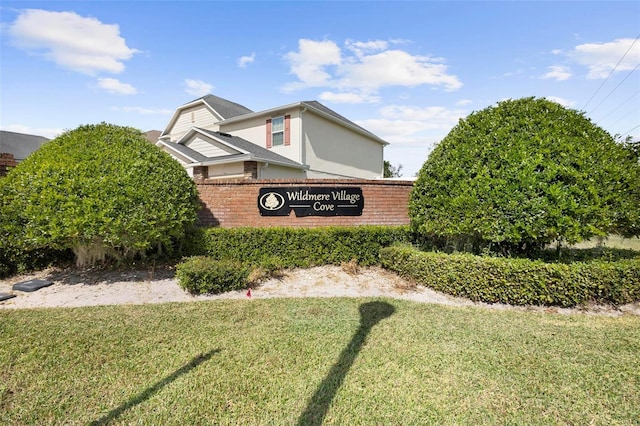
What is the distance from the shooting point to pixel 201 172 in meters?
13.9

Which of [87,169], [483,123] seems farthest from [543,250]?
[87,169]

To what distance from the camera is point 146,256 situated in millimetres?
7281

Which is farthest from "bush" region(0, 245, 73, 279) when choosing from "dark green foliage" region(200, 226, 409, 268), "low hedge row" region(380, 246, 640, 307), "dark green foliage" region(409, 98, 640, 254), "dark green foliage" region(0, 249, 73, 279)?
"low hedge row" region(380, 246, 640, 307)

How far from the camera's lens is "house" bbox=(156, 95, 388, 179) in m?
13.4

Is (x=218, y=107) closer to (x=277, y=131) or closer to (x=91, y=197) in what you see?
(x=277, y=131)

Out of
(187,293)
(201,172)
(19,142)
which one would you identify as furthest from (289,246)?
(19,142)

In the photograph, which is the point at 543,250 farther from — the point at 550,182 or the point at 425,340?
the point at 425,340

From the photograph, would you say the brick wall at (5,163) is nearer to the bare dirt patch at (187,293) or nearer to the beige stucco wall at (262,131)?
the bare dirt patch at (187,293)

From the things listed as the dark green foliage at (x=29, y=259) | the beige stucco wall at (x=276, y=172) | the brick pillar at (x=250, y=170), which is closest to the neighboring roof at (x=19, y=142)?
the brick pillar at (x=250, y=170)

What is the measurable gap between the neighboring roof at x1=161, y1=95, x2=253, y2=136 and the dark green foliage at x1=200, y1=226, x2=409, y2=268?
13070 mm

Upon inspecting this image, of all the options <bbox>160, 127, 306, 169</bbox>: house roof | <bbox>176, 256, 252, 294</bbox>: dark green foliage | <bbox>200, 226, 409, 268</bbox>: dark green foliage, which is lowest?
<bbox>176, 256, 252, 294</bbox>: dark green foliage

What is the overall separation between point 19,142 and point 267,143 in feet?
84.7

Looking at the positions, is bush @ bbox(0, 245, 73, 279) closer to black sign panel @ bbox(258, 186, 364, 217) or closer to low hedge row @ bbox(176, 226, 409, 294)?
low hedge row @ bbox(176, 226, 409, 294)

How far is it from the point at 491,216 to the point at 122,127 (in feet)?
26.8
